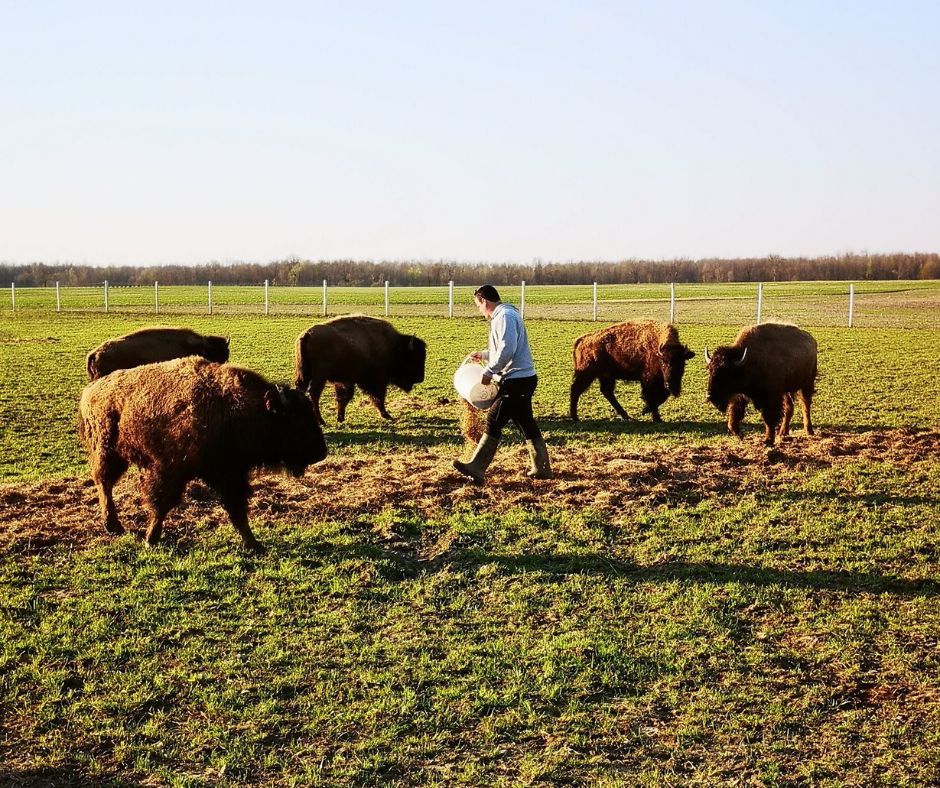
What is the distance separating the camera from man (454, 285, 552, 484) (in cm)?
956

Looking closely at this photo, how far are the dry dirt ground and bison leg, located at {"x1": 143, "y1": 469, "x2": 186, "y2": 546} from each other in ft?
1.07

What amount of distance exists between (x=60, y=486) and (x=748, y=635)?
7491 millimetres

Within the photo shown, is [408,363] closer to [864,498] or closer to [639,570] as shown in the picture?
[864,498]

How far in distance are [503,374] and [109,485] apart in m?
3.90

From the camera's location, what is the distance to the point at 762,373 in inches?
498

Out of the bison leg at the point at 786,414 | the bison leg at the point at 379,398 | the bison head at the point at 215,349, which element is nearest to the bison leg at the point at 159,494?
the bison head at the point at 215,349

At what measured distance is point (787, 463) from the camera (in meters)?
11.3

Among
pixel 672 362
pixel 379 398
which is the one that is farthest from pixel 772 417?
pixel 379 398

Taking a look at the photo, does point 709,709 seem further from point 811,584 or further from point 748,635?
point 811,584

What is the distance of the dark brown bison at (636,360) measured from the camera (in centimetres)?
1464

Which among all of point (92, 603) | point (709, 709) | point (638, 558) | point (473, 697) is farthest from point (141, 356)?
point (709, 709)

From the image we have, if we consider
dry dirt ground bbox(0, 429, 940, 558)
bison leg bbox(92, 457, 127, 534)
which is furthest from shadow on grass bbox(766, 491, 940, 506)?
bison leg bbox(92, 457, 127, 534)

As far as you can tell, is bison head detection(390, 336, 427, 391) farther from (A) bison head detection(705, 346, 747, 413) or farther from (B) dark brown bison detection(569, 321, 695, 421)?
(A) bison head detection(705, 346, 747, 413)

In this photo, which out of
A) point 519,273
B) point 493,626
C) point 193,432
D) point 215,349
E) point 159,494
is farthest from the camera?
point 519,273
